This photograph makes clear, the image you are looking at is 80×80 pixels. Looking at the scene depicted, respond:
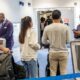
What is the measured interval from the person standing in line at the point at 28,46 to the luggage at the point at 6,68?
56.5 inches

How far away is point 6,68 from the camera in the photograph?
2.34 meters

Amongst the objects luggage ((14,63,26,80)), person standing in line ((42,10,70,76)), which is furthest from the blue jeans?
luggage ((14,63,26,80))

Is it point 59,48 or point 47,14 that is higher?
point 47,14

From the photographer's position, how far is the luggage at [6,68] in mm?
2311

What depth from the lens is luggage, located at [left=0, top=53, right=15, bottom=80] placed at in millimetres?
2311

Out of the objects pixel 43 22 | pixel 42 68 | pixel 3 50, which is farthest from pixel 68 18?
pixel 3 50

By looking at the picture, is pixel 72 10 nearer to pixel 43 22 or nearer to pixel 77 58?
pixel 43 22

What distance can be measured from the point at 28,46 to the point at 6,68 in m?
1.61

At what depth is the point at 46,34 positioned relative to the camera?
4141 mm

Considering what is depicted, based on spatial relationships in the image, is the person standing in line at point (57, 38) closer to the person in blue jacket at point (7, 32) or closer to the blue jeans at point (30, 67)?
the blue jeans at point (30, 67)

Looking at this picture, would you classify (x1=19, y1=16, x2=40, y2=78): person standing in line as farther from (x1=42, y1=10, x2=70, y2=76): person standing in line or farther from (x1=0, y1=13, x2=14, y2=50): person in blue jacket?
(x1=0, y1=13, x2=14, y2=50): person in blue jacket

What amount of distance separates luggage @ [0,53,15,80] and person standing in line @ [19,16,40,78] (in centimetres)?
144

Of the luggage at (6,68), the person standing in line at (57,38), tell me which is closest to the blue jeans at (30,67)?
the person standing in line at (57,38)

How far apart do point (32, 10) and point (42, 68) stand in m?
5.82
